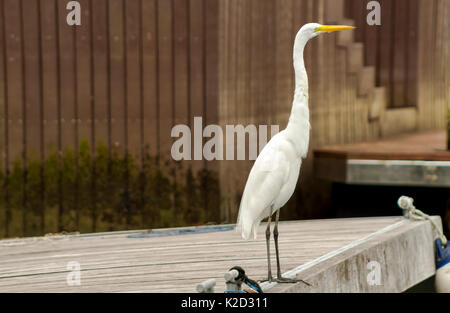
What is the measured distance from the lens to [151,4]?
6.10 metres

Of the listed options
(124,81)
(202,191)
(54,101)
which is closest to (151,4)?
(124,81)

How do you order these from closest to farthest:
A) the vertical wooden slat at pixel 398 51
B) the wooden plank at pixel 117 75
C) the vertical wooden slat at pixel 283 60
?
1. the wooden plank at pixel 117 75
2. the vertical wooden slat at pixel 283 60
3. the vertical wooden slat at pixel 398 51

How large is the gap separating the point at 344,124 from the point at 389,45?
149cm

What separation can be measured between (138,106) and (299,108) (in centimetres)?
272

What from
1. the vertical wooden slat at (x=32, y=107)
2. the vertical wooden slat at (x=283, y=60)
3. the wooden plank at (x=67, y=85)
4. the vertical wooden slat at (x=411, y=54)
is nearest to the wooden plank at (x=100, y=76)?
the wooden plank at (x=67, y=85)

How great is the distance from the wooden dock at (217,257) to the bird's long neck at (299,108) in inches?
30.3

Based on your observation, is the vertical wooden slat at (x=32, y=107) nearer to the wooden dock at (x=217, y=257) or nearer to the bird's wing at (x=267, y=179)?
the wooden dock at (x=217, y=257)

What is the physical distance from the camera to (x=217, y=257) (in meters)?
4.59

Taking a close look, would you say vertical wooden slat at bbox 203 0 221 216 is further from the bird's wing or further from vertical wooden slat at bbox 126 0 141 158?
the bird's wing

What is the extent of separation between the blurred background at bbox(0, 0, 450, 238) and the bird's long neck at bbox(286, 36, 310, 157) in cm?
250

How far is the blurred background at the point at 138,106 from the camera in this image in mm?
5844

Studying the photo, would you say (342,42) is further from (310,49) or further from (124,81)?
(124,81)

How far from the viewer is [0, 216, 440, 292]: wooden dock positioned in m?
4.01
